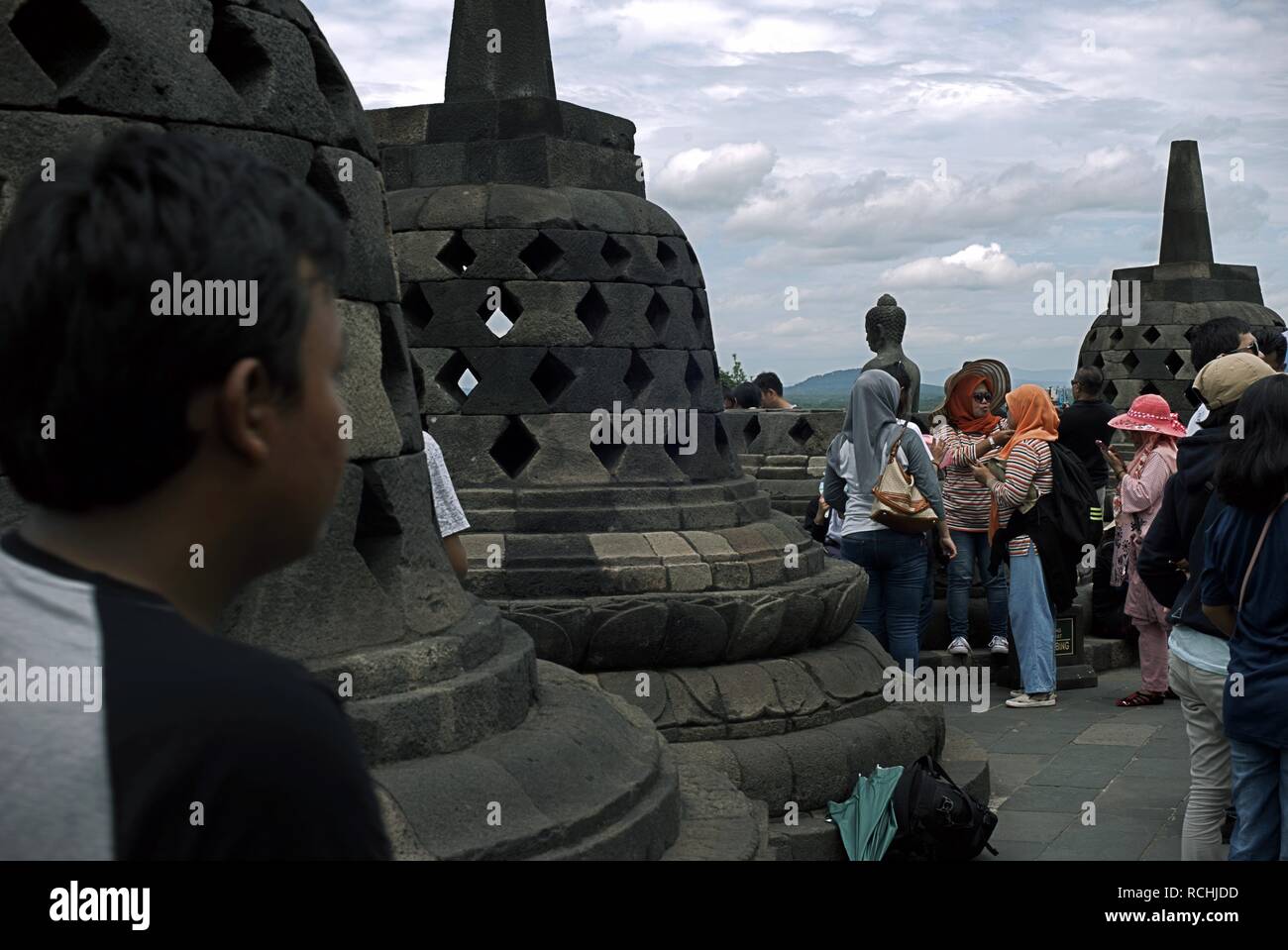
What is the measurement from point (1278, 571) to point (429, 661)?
2211 mm

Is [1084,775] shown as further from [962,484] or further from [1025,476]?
[962,484]

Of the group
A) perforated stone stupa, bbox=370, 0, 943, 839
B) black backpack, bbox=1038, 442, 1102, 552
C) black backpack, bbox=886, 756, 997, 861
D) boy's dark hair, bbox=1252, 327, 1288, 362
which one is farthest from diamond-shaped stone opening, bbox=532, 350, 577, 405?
boy's dark hair, bbox=1252, 327, 1288, 362

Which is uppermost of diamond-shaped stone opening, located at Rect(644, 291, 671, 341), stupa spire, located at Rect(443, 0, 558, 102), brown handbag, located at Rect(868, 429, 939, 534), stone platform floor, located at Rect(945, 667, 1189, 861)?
stupa spire, located at Rect(443, 0, 558, 102)

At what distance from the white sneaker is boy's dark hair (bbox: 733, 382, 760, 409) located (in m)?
6.08

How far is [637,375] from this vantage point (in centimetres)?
648

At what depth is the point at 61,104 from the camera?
2.92 metres

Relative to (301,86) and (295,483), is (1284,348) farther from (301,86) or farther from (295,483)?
(295,483)

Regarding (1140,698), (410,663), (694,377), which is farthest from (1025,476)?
(410,663)

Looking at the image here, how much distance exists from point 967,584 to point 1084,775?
6.33 feet

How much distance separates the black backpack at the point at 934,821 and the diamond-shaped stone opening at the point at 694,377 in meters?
2.11

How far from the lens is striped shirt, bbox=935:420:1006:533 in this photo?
26.7 ft

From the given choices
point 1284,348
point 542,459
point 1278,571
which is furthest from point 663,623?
point 1284,348

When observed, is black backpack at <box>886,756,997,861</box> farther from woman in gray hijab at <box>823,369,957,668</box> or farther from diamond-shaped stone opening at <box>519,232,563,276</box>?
diamond-shaped stone opening at <box>519,232,563,276</box>

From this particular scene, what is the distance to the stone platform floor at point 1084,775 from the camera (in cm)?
583
